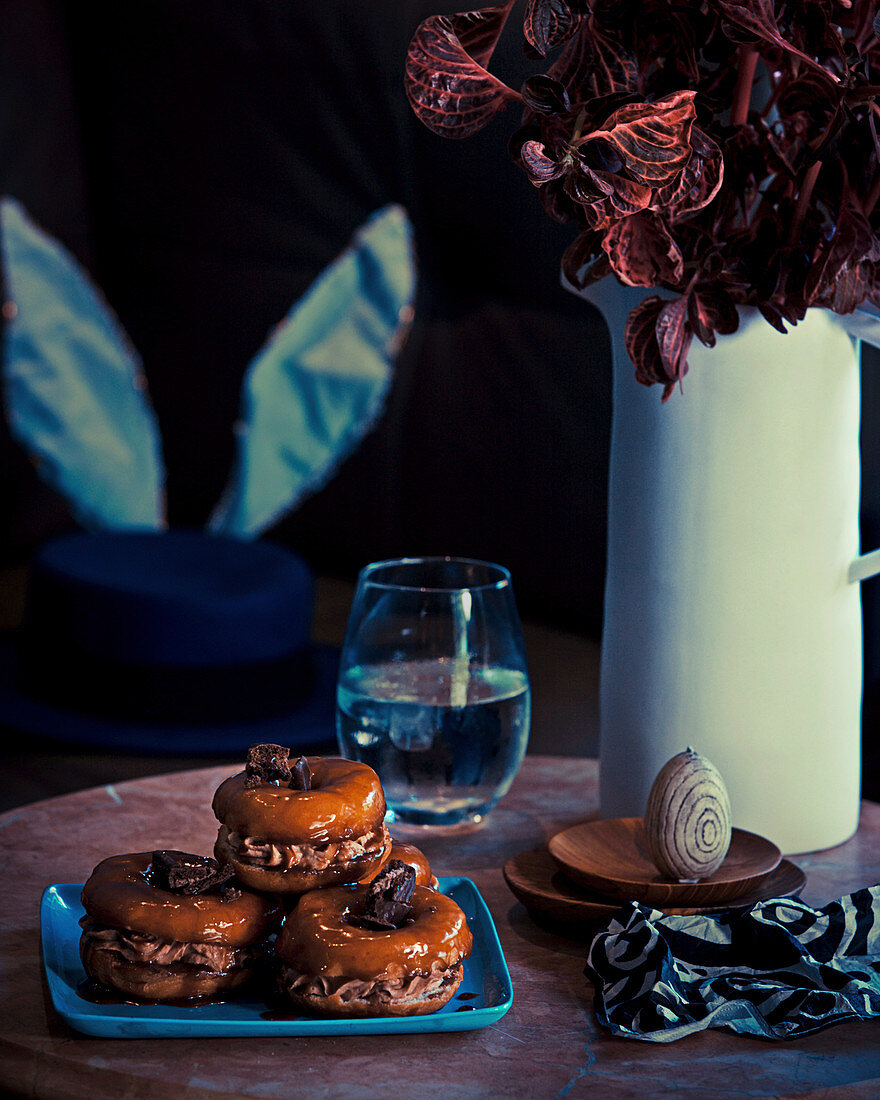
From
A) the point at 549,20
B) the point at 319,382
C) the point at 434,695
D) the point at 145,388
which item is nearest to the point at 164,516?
the point at 145,388

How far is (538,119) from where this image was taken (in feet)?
1.58

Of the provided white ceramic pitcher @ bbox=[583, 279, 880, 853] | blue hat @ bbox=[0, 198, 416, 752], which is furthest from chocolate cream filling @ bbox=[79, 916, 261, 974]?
blue hat @ bbox=[0, 198, 416, 752]

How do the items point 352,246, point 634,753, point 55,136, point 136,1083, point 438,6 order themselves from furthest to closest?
point 55,136
point 352,246
point 438,6
point 634,753
point 136,1083

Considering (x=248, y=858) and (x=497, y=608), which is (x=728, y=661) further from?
(x=248, y=858)

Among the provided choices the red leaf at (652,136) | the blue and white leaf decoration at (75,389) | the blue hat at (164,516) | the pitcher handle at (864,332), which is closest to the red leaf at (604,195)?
the red leaf at (652,136)

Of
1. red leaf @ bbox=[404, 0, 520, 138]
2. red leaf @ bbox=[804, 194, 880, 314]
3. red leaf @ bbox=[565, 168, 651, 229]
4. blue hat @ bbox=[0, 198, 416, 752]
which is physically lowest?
blue hat @ bbox=[0, 198, 416, 752]

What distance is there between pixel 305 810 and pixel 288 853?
16 millimetres

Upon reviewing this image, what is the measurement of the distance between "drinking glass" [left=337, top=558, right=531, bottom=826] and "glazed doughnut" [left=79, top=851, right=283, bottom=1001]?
0.15 m

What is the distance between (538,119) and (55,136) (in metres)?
1.59

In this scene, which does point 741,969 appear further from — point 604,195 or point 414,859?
point 604,195

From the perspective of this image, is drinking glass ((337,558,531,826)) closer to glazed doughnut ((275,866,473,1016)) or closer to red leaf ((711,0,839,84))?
glazed doughnut ((275,866,473,1016))

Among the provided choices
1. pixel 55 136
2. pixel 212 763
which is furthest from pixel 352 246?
pixel 212 763

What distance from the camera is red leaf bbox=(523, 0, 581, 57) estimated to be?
0.49m

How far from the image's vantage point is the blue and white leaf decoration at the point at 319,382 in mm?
1662
